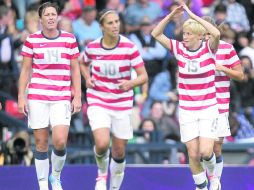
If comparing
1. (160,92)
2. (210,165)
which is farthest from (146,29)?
(210,165)

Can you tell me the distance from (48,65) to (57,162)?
115 cm

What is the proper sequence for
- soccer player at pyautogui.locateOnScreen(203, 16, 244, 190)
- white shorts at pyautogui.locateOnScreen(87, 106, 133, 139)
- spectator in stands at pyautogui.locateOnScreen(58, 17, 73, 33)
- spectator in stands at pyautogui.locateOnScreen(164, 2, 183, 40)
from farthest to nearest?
spectator in stands at pyautogui.locateOnScreen(164, 2, 183, 40) < spectator in stands at pyautogui.locateOnScreen(58, 17, 73, 33) < white shorts at pyautogui.locateOnScreen(87, 106, 133, 139) < soccer player at pyautogui.locateOnScreen(203, 16, 244, 190)

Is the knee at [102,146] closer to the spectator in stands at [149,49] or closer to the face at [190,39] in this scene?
the face at [190,39]

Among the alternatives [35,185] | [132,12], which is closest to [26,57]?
[35,185]

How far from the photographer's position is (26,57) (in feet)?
56.1

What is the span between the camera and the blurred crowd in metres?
21.4

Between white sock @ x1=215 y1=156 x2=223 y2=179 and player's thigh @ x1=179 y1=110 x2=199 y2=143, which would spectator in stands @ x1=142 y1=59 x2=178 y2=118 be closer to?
white sock @ x1=215 y1=156 x2=223 y2=179

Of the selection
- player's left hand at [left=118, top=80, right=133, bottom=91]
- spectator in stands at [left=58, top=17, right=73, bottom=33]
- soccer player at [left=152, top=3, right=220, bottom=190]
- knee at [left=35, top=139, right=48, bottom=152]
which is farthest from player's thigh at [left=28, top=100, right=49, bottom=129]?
spectator in stands at [left=58, top=17, right=73, bottom=33]

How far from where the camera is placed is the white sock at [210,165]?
17.2 m

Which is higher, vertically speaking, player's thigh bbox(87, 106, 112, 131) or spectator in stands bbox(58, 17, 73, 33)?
spectator in stands bbox(58, 17, 73, 33)

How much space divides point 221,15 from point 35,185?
6.12 m

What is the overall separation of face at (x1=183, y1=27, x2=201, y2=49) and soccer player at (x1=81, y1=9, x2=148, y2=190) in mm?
846

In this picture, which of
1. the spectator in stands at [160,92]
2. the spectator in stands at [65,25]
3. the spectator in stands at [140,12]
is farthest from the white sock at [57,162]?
the spectator in stands at [140,12]

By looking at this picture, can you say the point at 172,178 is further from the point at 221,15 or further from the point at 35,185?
the point at 221,15
